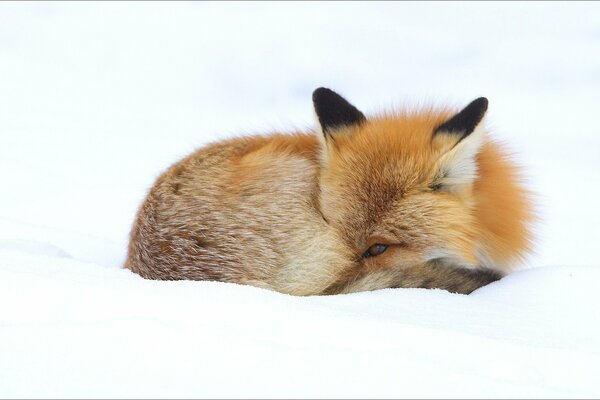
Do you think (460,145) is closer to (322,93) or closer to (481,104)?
(481,104)

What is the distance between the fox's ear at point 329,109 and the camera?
2.96 meters

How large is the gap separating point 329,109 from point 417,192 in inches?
23.3

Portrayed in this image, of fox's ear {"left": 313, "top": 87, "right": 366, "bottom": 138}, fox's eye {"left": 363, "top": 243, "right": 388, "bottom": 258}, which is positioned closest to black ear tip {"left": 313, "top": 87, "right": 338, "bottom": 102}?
fox's ear {"left": 313, "top": 87, "right": 366, "bottom": 138}

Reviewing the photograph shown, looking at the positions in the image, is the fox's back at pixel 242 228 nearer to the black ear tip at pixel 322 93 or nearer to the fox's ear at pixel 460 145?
the black ear tip at pixel 322 93

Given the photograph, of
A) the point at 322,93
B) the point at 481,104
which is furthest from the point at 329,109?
the point at 481,104

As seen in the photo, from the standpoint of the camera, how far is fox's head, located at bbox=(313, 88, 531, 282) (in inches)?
104

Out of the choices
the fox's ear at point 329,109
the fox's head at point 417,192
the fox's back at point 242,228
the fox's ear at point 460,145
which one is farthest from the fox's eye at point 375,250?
the fox's ear at point 329,109

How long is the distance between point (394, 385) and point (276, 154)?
167cm

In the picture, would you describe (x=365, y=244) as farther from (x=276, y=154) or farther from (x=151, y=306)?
(x=151, y=306)

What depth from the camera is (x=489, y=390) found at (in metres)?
1.40

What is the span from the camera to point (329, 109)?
9.73ft

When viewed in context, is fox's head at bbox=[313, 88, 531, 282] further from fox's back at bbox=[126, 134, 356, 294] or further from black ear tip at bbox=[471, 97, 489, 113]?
fox's back at bbox=[126, 134, 356, 294]

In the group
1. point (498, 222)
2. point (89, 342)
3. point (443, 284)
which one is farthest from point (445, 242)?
point (89, 342)

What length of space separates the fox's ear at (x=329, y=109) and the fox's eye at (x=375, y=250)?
1.96 feet
